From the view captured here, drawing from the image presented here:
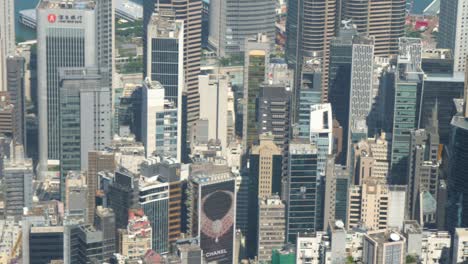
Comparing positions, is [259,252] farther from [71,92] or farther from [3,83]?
[3,83]

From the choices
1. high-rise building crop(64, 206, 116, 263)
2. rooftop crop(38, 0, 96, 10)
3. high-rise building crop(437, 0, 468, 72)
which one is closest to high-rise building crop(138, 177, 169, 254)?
high-rise building crop(64, 206, 116, 263)

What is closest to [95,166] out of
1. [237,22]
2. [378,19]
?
[378,19]

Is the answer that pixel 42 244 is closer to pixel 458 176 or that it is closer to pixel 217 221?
pixel 217 221

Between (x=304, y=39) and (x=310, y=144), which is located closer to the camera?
(x=310, y=144)

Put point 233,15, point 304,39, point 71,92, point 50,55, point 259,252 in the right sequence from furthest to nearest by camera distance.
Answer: point 233,15 → point 304,39 → point 50,55 → point 71,92 → point 259,252

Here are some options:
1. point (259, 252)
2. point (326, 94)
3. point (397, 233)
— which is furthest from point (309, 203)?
point (326, 94)

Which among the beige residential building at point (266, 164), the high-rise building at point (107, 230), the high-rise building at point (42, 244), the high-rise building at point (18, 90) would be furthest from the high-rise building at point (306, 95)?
the high-rise building at point (107, 230)

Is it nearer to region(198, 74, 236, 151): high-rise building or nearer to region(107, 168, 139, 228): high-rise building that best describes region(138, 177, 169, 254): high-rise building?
region(107, 168, 139, 228): high-rise building
